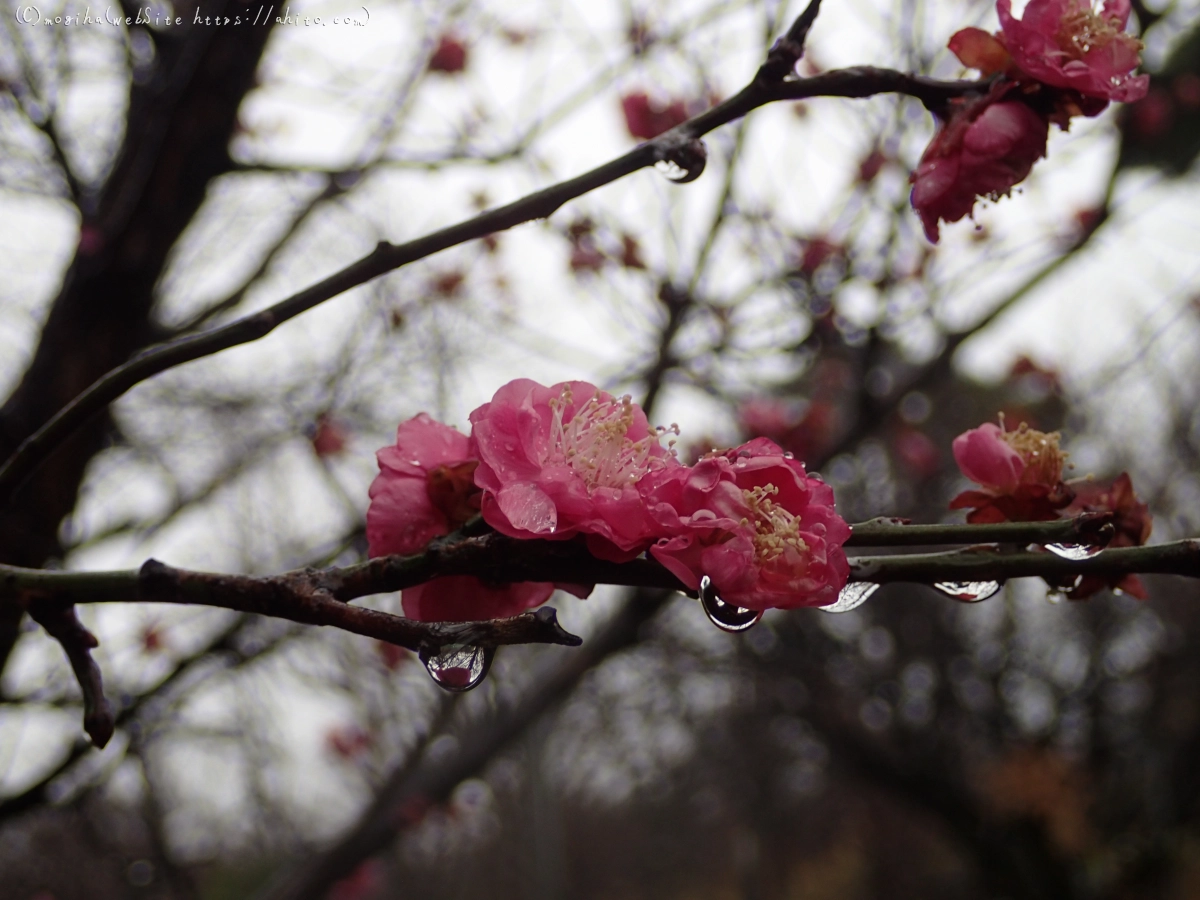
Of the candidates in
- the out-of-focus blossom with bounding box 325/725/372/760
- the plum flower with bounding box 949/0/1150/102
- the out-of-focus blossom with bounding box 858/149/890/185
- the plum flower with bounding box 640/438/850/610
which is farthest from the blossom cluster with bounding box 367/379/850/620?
the out-of-focus blossom with bounding box 325/725/372/760

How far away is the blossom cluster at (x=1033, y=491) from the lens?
2.90 ft

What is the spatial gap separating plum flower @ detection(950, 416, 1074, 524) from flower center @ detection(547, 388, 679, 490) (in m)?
0.33

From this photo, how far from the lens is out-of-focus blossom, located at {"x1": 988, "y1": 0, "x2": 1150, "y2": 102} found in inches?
37.4

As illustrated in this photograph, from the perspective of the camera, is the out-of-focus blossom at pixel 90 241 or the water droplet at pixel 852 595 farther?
the out-of-focus blossom at pixel 90 241

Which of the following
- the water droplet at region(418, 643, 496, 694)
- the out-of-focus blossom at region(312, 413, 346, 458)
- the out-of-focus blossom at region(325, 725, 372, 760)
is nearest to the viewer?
the water droplet at region(418, 643, 496, 694)

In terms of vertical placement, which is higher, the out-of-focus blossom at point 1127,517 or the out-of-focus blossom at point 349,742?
the out-of-focus blossom at point 349,742

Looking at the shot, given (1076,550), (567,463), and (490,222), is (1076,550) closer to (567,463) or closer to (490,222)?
A: (567,463)

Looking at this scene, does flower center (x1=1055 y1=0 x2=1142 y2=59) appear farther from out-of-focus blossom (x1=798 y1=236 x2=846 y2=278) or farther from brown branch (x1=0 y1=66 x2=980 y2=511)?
out-of-focus blossom (x1=798 y1=236 x2=846 y2=278)

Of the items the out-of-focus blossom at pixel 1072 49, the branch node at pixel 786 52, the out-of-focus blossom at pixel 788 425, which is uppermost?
the out-of-focus blossom at pixel 788 425

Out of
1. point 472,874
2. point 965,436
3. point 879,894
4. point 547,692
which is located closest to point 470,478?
point 965,436

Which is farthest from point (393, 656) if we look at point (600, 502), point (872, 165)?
point (600, 502)

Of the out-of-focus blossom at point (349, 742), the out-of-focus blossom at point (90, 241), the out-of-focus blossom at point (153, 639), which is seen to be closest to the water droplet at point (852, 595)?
the out-of-focus blossom at point (90, 241)

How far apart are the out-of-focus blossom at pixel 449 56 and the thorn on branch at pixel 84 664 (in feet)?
10.9

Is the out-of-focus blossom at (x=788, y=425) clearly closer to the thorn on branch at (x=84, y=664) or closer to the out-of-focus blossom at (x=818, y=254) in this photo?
the out-of-focus blossom at (x=818, y=254)
